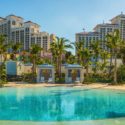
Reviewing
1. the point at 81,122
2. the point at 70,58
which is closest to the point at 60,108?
the point at 81,122

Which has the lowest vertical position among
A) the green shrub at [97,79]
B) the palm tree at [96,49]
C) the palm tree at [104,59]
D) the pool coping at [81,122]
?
the pool coping at [81,122]

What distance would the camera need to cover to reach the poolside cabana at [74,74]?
41.1 m

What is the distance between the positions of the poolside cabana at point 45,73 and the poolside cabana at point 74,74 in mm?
1857

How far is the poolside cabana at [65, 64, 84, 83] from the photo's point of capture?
135ft

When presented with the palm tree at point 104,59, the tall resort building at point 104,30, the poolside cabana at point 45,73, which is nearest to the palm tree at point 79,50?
the palm tree at point 104,59

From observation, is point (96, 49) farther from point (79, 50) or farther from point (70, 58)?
point (70, 58)

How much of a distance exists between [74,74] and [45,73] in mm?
3922

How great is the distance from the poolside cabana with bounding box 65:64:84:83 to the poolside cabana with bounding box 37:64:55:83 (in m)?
1.86

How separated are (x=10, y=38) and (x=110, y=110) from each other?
67926mm

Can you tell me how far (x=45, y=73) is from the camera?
42062 millimetres

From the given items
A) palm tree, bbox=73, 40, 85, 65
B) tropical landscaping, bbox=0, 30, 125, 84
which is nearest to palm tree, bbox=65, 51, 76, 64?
tropical landscaping, bbox=0, 30, 125, 84

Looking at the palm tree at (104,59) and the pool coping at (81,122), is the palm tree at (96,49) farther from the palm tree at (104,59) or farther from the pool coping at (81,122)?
the pool coping at (81,122)

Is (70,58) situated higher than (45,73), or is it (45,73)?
(70,58)

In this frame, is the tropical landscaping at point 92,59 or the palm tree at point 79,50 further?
the palm tree at point 79,50
